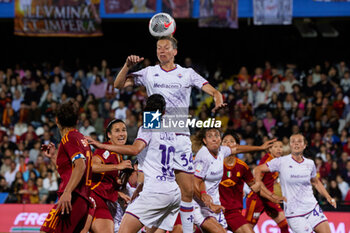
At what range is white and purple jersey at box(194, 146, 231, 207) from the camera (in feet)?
30.7

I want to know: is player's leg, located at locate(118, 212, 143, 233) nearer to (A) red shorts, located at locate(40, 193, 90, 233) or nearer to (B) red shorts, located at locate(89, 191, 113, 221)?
(A) red shorts, located at locate(40, 193, 90, 233)

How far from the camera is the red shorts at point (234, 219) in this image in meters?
9.84

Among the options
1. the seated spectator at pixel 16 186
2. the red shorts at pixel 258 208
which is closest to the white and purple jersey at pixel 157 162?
the red shorts at pixel 258 208

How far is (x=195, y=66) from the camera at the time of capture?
2052 centimetres

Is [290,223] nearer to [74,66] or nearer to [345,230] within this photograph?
[345,230]

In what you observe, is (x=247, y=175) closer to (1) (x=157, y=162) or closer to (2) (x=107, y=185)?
(2) (x=107, y=185)

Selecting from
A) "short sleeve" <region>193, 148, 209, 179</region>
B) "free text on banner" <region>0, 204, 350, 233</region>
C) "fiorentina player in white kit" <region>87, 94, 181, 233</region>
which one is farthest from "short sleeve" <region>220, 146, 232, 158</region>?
"free text on banner" <region>0, 204, 350, 233</region>

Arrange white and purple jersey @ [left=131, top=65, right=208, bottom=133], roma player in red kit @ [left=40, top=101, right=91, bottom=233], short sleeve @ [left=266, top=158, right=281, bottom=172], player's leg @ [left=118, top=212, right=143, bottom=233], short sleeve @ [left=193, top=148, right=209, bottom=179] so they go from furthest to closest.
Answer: short sleeve @ [left=266, top=158, right=281, bottom=172] < short sleeve @ [left=193, top=148, right=209, bottom=179] < white and purple jersey @ [left=131, top=65, right=208, bottom=133] < player's leg @ [left=118, top=212, right=143, bottom=233] < roma player in red kit @ [left=40, top=101, right=91, bottom=233]

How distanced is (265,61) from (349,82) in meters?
3.44

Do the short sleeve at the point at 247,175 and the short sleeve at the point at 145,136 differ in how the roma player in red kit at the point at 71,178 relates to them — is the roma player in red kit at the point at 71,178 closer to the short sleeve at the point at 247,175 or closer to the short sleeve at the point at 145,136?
the short sleeve at the point at 145,136

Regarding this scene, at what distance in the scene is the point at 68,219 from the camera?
6.56 metres

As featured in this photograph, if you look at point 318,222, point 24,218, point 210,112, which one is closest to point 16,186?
point 24,218

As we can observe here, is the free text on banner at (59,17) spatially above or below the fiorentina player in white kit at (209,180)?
above

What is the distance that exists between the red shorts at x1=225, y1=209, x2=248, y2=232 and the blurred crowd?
449cm
